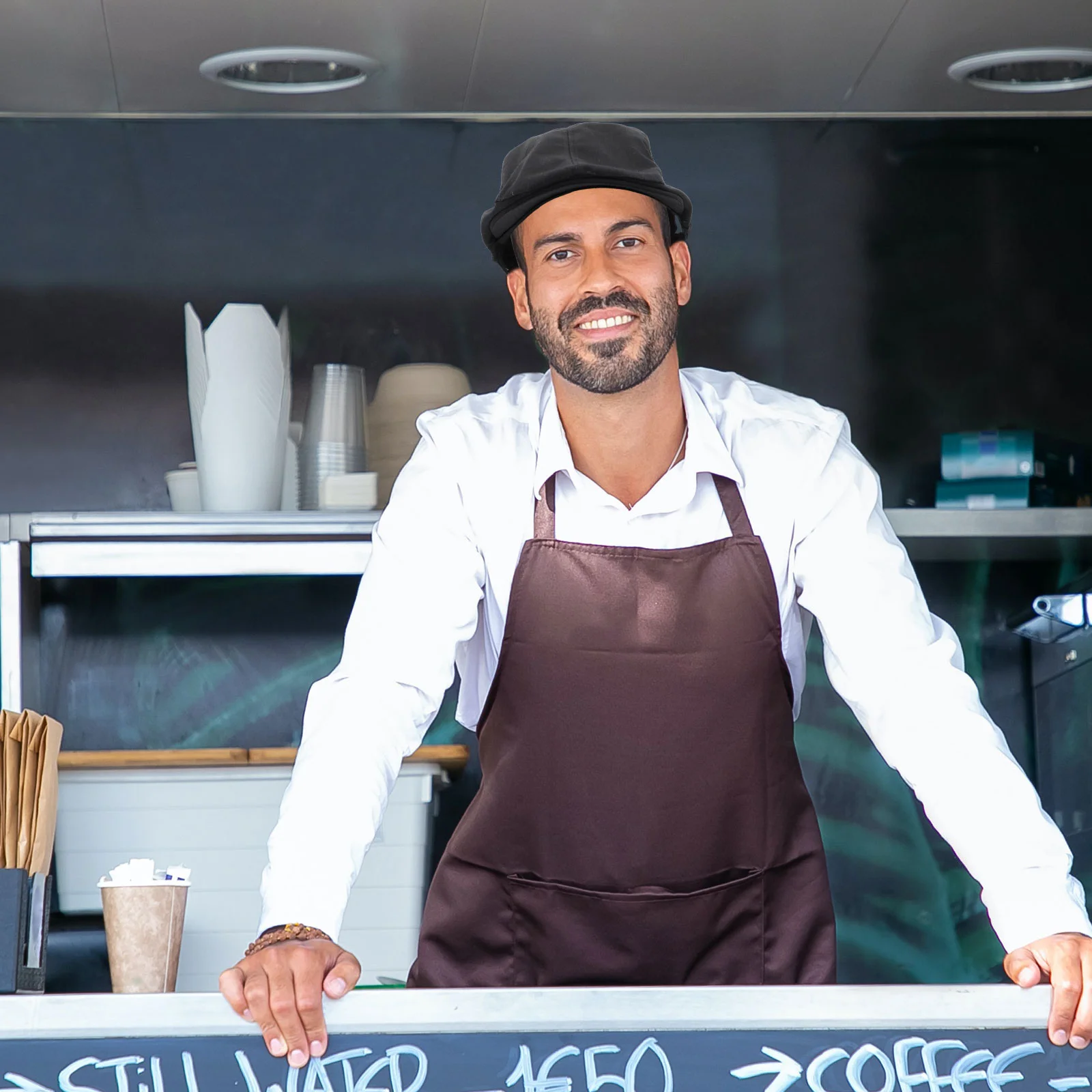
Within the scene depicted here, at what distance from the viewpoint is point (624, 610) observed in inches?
68.1

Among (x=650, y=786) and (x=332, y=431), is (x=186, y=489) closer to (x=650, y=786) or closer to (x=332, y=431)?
(x=332, y=431)

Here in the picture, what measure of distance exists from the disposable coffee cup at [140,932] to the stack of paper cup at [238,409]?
600 mm

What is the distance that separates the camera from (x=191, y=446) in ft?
8.71

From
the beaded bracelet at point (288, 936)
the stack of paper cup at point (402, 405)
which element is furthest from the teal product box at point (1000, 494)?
the beaded bracelet at point (288, 936)

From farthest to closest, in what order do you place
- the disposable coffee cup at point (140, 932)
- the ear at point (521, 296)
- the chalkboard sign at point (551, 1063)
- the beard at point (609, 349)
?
the disposable coffee cup at point (140, 932)
the ear at point (521, 296)
the beard at point (609, 349)
the chalkboard sign at point (551, 1063)

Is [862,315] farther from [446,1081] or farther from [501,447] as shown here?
[446,1081]

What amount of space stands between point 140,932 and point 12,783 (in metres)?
0.24

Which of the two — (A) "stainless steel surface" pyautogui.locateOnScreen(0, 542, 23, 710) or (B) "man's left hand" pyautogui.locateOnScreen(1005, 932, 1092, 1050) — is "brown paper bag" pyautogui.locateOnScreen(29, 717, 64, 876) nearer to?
(A) "stainless steel surface" pyautogui.locateOnScreen(0, 542, 23, 710)

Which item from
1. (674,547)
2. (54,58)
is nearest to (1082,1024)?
(674,547)

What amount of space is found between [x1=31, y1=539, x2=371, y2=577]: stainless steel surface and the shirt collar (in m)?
0.61

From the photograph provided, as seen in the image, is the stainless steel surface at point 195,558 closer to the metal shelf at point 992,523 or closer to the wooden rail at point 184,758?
the wooden rail at point 184,758

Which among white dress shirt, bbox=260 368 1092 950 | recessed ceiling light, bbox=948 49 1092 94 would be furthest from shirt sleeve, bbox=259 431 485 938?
recessed ceiling light, bbox=948 49 1092 94

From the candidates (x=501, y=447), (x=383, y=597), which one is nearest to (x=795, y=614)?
(x=501, y=447)

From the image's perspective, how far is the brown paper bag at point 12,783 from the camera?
200 cm
